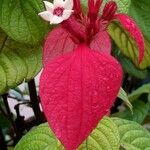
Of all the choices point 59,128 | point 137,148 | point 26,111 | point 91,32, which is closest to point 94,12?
point 91,32

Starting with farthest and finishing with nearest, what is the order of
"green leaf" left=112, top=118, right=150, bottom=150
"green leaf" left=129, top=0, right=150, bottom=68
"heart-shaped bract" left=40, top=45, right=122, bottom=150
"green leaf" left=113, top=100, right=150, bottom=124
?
"green leaf" left=113, top=100, right=150, bottom=124, "green leaf" left=129, top=0, right=150, bottom=68, "green leaf" left=112, top=118, right=150, bottom=150, "heart-shaped bract" left=40, top=45, right=122, bottom=150

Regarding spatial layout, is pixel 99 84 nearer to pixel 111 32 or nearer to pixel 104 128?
pixel 104 128

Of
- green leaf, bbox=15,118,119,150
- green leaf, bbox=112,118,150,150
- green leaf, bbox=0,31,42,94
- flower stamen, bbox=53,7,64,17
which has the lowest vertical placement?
green leaf, bbox=112,118,150,150

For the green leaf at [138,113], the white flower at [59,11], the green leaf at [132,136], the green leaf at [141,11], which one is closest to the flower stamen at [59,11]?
the white flower at [59,11]

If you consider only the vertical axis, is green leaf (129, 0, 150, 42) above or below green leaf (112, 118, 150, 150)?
above

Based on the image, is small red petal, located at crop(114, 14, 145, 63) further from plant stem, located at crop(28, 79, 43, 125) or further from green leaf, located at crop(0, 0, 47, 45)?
plant stem, located at crop(28, 79, 43, 125)

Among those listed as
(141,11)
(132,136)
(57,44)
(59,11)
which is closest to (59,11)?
(59,11)

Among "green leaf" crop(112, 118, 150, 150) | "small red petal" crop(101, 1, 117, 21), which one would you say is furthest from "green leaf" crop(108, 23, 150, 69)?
"small red petal" crop(101, 1, 117, 21)
